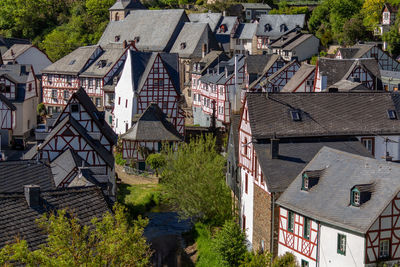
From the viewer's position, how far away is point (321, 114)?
36594 millimetres

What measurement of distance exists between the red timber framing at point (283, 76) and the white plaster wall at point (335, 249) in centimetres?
3743

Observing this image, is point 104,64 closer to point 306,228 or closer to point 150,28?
point 150,28

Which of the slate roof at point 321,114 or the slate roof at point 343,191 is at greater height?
the slate roof at point 321,114

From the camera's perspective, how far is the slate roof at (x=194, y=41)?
87.2 meters

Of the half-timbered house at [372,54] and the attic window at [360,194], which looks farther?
the half-timbered house at [372,54]

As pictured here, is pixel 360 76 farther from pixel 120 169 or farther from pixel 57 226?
pixel 57 226

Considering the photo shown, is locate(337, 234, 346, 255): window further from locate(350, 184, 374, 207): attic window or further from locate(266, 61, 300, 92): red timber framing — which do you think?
locate(266, 61, 300, 92): red timber framing

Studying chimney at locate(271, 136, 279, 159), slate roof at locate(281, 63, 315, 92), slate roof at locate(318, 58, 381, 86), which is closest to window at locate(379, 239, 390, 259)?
chimney at locate(271, 136, 279, 159)

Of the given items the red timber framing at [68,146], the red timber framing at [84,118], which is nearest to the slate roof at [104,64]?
the red timber framing at [84,118]

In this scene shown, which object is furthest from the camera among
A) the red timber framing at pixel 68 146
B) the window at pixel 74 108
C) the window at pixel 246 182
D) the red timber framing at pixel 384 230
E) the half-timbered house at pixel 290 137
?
the window at pixel 74 108

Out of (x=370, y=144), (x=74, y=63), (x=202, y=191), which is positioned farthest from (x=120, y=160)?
(x=370, y=144)

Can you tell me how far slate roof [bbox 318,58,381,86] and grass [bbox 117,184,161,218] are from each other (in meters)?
16.3

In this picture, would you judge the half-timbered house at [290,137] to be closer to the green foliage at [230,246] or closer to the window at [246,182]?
the window at [246,182]

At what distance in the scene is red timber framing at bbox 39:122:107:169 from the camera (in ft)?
141
